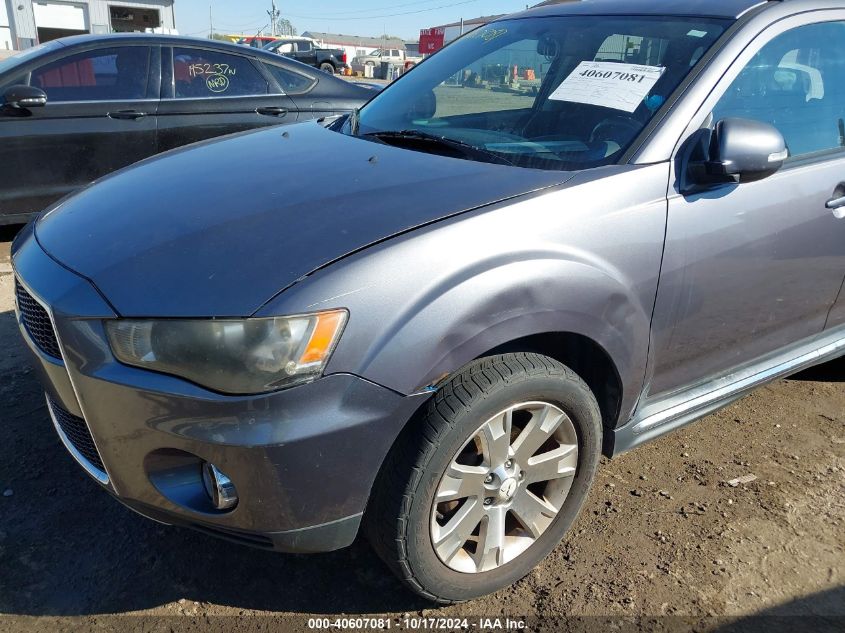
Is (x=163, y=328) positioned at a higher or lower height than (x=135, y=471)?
higher

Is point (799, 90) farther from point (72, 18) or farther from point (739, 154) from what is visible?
point (72, 18)

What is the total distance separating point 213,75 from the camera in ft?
17.1

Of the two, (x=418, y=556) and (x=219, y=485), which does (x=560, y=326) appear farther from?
(x=219, y=485)

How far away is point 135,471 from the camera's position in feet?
5.73

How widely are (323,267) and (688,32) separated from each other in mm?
1601

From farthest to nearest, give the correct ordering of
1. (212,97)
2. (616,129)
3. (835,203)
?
(212,97)
(835,203)
(616,129)

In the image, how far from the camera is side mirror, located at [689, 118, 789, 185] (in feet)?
6.68

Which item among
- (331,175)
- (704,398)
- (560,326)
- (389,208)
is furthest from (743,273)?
(331,175)

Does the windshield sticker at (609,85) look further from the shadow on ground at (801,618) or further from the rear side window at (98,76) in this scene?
Result: the rear side window at (98,76)

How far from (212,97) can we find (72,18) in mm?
52378

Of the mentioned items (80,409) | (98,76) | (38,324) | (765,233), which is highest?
(98,76)

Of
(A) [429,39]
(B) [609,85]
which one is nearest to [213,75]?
(B) [609,85]

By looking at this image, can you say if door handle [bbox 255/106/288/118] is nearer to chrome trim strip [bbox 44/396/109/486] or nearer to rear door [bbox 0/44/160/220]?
rear door [bbox 0/44/160/220]

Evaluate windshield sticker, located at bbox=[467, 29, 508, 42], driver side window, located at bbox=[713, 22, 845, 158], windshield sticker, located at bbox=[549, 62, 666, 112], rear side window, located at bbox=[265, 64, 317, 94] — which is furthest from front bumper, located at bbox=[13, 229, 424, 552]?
rear side window, located at bbox=[265, 64, 317, 94]
